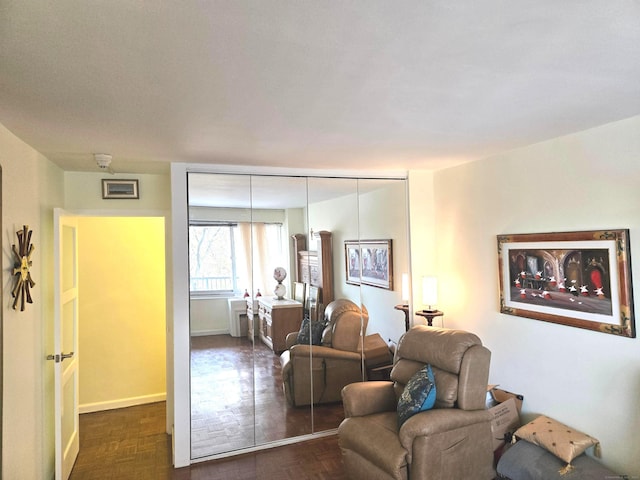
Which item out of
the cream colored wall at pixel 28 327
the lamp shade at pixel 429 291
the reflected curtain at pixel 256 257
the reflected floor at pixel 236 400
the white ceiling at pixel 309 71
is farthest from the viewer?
the lamp shade at pixel 429 291

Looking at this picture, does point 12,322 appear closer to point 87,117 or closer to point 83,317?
point 87,117

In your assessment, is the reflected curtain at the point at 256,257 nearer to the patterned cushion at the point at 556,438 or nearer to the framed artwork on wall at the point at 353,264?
the framed artwork on wall at the point at 353,264

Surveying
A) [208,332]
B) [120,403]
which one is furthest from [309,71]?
[120,403]

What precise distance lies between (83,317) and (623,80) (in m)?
5.18

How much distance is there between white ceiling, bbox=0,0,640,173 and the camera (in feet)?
4.18

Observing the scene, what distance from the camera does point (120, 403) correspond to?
15.5 feet

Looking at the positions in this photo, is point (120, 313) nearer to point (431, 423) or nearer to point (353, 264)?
point (353, 264)

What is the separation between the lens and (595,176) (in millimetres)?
2666

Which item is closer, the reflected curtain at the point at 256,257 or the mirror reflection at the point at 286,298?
the mirror reflection at the point at 286,298

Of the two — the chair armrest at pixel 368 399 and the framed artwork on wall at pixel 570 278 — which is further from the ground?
the framed artwork on wall at pixel 570 278

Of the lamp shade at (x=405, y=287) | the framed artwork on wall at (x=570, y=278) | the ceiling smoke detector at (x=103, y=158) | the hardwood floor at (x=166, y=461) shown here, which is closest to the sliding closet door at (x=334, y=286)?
the hardwood floor at (x=166, y=461)

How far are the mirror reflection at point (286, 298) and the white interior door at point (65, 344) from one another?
3.10 feet

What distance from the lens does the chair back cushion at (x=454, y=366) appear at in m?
2.87

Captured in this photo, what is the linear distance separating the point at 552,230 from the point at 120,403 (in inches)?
186
